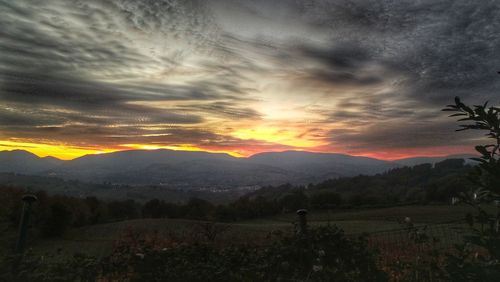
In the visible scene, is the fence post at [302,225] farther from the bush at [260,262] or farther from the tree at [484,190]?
the tree at [484,190]

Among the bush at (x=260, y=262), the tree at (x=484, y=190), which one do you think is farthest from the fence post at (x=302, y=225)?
the tree at (x=484, y=190)

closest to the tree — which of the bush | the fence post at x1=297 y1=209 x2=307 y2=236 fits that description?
the bush

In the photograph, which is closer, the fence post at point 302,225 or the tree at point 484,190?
the tree at point 484,190

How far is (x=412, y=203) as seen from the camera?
55781 mm

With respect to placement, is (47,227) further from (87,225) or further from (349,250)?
(349,250)

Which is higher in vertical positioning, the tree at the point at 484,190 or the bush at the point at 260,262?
the tree at the point at 484,190

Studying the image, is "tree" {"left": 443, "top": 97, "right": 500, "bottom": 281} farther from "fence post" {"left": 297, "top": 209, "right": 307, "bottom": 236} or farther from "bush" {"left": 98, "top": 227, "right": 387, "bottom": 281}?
"fence post" {"left": 297, "top": 209, "right": 307, "bottom": 236}

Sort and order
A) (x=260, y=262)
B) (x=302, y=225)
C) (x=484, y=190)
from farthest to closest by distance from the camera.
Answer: (x=302, y=225) < (x=260, y=262) < (x=484, y=190)

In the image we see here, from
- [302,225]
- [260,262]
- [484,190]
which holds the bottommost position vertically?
[260,262]

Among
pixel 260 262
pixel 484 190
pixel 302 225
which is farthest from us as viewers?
pixel 302 225

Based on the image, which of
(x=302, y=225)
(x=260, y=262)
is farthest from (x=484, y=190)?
(x=302, y=225)

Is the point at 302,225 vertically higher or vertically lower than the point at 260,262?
higher

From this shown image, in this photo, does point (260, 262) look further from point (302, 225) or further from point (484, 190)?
point (484, 190)

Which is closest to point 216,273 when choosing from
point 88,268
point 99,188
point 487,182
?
point 88,268
